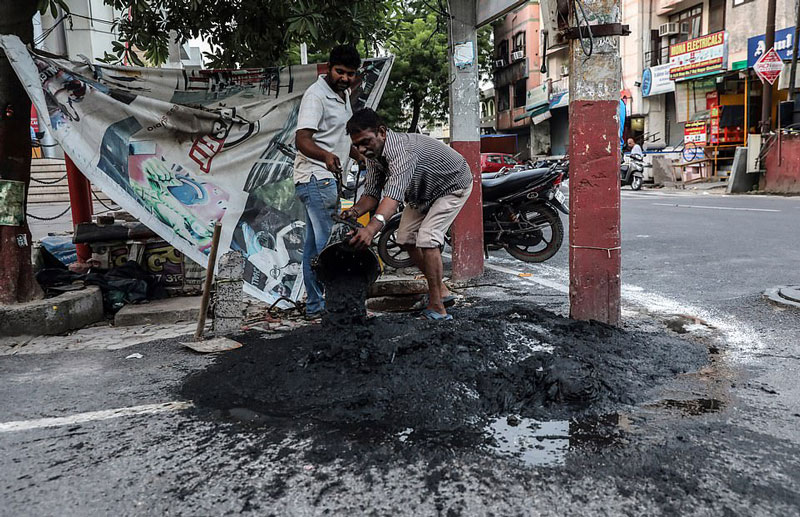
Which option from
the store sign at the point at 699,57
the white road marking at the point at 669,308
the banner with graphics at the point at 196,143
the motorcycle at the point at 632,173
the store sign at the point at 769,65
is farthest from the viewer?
the store sign at the point at 699,57

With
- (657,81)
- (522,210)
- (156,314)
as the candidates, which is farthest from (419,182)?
(657,81)

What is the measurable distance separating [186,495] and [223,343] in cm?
215

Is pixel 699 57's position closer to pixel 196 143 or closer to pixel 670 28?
pixel 670 28

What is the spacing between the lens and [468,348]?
3.76 m

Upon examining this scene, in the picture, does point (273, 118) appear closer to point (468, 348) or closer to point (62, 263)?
point (62, 263)

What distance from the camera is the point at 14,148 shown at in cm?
519

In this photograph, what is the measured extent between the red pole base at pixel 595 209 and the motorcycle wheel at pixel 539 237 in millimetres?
3190

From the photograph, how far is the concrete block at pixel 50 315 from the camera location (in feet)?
16.1

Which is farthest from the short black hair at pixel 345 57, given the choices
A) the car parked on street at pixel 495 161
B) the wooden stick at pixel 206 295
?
the car parked on street at pixel 495 161

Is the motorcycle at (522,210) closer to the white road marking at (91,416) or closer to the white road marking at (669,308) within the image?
the white road marking at (669,308)

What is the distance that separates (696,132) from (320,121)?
22.3 metres

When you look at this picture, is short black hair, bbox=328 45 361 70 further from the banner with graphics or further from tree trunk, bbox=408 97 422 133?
tree trunk, bbox=408 97 422 133

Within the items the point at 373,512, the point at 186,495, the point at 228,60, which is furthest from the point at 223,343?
the point at 228,60

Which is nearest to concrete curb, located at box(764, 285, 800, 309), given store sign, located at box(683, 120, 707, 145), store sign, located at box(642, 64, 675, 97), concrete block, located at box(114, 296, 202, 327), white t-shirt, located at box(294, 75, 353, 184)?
white t-shirt, located at box(294, 75, 353, 184)
